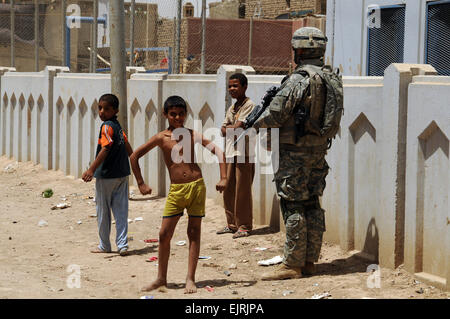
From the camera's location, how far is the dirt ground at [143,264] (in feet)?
18.6

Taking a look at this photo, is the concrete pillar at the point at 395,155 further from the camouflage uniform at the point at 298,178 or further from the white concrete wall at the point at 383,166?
the camouflage uniform at the point at 298,178

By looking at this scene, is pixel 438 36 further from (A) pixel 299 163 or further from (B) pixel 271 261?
(A) pixel 299 163

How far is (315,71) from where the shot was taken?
590 centimetres

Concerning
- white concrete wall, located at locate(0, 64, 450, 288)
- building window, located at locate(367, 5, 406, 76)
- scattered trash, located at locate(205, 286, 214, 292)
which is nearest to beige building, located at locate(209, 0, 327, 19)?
building window, located at locate(367, 5, 406, 76)

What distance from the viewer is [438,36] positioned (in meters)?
10.7

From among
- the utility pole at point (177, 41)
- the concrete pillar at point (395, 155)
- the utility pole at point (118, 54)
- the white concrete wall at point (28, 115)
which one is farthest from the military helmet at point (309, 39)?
the white concrete wall at point (28, 115)

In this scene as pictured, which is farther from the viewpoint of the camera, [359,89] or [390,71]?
[359,89]

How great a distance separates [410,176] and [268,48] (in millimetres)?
17527

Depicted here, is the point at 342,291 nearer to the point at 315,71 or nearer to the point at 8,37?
the point at 315,71

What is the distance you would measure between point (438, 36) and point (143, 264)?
20.1ft

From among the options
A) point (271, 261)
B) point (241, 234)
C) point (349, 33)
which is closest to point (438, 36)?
point (349, 33)

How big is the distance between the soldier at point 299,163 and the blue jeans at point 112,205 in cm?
191

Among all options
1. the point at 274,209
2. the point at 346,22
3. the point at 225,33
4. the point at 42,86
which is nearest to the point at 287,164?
the point at 274,209

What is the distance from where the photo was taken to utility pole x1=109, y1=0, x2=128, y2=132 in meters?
9.90
